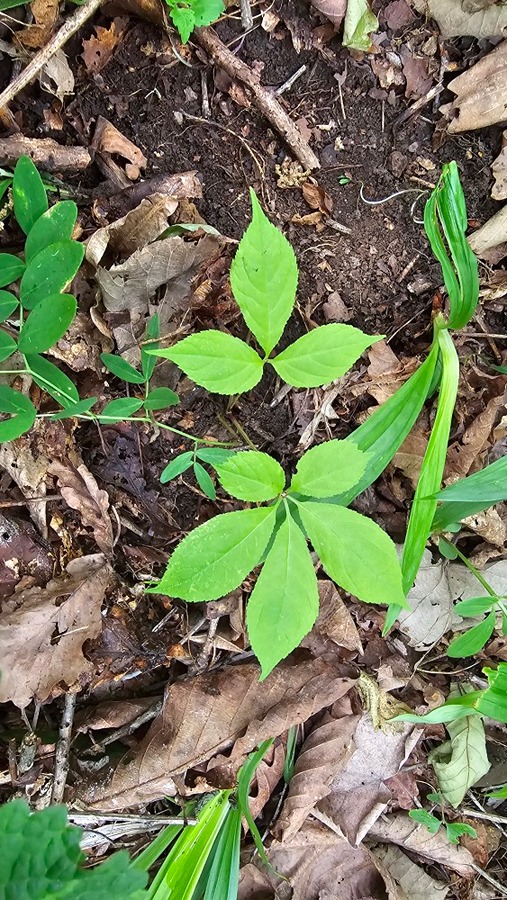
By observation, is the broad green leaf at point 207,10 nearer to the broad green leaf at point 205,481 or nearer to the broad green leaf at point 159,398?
the broad green leaf at point 159,398

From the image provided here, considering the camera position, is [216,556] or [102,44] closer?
[216,556]

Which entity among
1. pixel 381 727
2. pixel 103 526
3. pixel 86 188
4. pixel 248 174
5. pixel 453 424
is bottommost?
pixel 381 727

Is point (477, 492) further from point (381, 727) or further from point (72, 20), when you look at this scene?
point (72, 20)

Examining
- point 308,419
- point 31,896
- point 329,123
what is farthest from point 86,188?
point 31,896

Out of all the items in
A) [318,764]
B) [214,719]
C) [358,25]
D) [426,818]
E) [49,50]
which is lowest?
[426,818]

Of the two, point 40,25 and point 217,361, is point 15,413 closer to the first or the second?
point 217,361

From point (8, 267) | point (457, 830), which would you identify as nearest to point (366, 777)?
A: point (457, 830)
